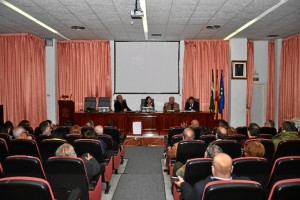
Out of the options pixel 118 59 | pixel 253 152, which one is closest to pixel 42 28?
pixel 118 59

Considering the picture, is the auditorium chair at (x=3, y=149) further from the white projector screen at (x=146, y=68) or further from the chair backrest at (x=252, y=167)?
the white projector screen at (x=146, y=68)

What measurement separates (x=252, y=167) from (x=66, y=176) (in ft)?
7.04

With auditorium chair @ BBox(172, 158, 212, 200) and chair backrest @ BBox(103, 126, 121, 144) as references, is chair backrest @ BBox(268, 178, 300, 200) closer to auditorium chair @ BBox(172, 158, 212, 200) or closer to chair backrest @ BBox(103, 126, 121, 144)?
auditorium chair @ BBox(172, 158, 212, 200)

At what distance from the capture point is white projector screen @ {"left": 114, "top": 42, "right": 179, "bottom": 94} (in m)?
12.6

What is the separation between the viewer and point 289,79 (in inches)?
450

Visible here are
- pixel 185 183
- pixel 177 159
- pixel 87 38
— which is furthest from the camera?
pixel 87 38

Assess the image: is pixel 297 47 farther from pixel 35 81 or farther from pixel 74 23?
pixel 35 81

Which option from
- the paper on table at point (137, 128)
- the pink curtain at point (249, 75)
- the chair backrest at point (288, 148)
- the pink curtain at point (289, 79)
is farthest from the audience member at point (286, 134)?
the pink curtain at point (249, 75)

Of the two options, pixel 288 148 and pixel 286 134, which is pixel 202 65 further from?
pixel 288 148

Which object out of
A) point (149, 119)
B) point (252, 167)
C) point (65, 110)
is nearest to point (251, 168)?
point (252, 167)

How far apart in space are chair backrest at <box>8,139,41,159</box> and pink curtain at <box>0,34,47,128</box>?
6.55 m

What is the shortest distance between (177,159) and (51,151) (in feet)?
6.60

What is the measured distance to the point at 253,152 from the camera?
392 centimetres

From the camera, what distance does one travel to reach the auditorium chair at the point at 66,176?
3.60 metres
